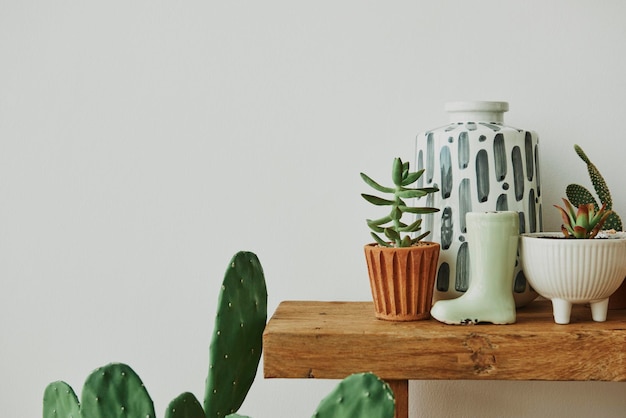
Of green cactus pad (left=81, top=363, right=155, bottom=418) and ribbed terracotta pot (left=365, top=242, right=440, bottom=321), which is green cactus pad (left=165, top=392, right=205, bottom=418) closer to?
green cactus pad (left=81, top=363, right=155, bottom=418)

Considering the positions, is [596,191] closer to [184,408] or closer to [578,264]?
[578,264]

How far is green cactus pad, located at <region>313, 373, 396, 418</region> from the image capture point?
727 mm

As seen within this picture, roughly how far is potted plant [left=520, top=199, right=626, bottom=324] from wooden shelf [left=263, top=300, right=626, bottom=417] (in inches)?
1.4

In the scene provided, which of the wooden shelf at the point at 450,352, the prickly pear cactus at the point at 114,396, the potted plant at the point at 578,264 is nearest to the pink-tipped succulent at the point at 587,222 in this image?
the potted plant at the point at 578,264

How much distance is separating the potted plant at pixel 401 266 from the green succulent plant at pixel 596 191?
210 millimetres

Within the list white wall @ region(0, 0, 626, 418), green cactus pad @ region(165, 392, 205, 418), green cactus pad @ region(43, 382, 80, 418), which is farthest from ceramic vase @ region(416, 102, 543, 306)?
green cactus pad @ region(43, 382, 80, 418)

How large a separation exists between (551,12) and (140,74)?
0.64 metres

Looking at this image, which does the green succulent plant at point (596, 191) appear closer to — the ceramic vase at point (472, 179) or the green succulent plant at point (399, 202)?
the ceramic vase at point (472, 179)

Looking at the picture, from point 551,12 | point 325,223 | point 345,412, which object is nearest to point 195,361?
point 325,223

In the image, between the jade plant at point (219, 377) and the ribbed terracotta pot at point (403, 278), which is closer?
the jade plant at point (219, 377)

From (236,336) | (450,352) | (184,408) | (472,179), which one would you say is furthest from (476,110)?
(184,408)

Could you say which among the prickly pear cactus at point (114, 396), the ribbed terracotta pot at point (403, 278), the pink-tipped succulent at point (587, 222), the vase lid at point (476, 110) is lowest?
the prickly pear cactus at point (114, 396)

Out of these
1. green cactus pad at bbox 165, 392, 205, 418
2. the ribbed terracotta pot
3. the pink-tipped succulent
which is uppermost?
the pink-tipped succulent

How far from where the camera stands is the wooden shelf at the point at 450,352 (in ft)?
3.15
